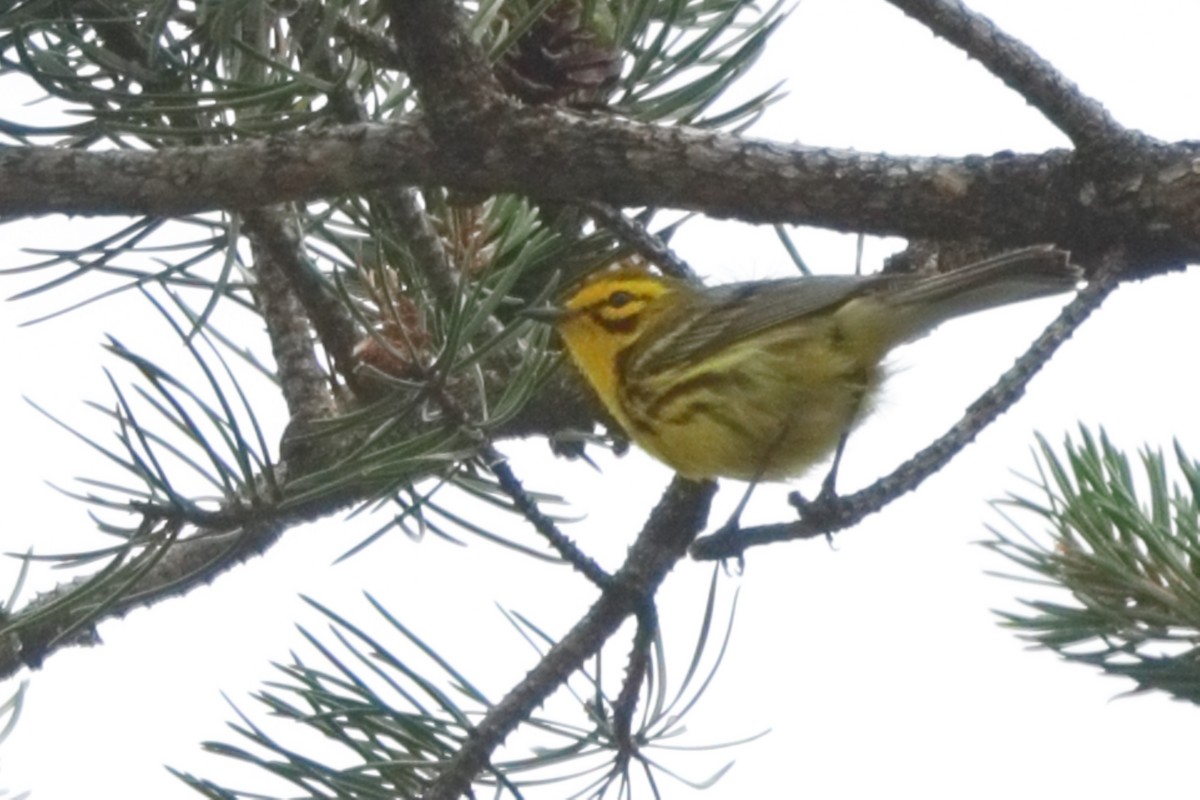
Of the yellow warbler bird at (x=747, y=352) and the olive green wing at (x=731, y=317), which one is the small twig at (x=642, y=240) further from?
the olive green wing at (x=731, y=317)

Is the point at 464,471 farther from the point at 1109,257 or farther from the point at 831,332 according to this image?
the point at 1109,257

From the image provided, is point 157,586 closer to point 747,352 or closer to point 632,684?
point 632,684

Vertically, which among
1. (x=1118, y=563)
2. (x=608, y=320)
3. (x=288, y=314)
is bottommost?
(x=1118, y=563)

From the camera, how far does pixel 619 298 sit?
1.86 meters

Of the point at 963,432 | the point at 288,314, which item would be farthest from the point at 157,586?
the point at 963,432

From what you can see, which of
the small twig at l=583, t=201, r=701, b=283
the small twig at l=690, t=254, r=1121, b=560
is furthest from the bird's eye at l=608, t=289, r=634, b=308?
the small twig at l=690, t=254, r=1121, b=560

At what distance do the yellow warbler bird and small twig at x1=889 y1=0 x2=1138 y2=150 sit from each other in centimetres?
29

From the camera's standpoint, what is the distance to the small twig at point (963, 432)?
1107 millimetres

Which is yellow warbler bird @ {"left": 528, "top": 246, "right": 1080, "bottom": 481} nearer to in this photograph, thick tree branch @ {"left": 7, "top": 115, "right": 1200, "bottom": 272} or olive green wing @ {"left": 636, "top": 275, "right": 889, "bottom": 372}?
olive green wing @ {"left": 636, "top": 275, "right": 889, "bottom": 372}

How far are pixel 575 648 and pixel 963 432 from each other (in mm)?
387

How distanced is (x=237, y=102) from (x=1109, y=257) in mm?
670

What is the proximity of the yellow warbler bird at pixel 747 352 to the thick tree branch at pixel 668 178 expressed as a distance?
0.28 m

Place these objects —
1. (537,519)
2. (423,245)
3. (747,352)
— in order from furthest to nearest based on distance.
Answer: (747,352) → (423,245) → (537,519)

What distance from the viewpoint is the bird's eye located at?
1.84 metres
